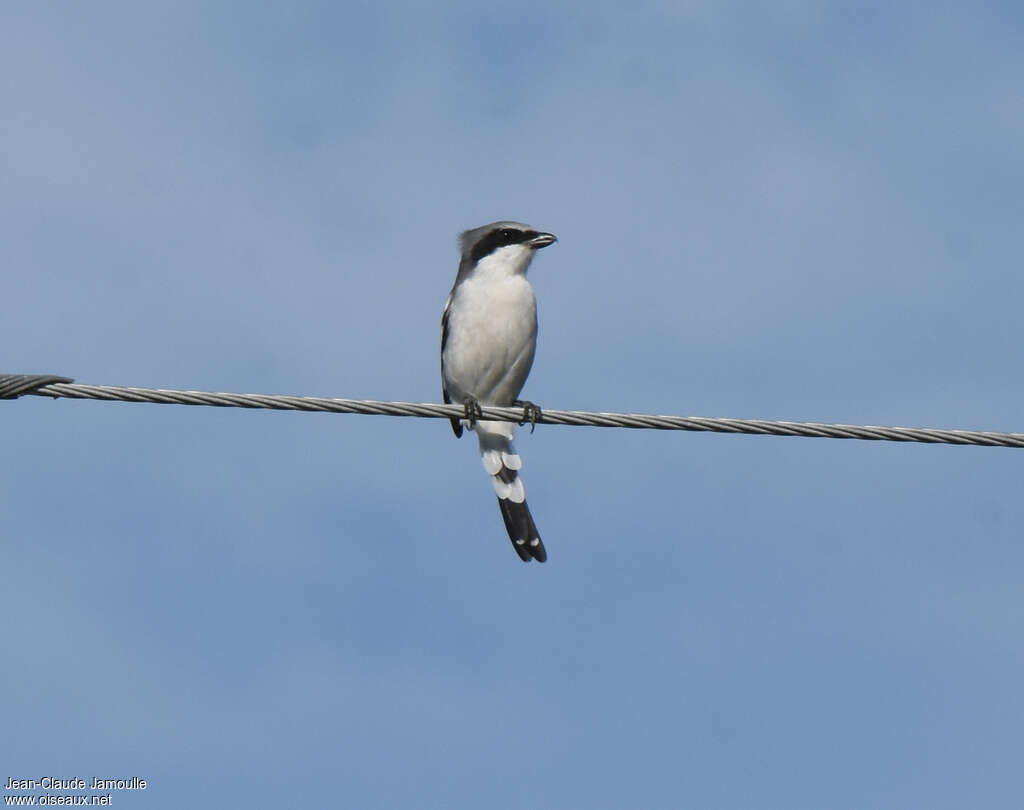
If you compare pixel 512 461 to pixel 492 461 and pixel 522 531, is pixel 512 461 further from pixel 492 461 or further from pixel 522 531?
pixel 522 531

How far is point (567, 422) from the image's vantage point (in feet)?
22.2

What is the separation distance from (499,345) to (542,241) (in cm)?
91

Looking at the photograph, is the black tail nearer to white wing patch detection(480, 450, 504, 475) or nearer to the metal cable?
white wing patch detection(480, 450, 504, 475)

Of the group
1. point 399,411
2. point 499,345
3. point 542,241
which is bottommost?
point 399,411

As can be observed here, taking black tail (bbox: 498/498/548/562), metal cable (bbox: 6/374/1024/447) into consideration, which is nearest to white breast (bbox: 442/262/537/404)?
black tail (bbox: 498/498/548/562)

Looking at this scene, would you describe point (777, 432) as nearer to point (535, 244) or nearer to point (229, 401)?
point (229, 401)

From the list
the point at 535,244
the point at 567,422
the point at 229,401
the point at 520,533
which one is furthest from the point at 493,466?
the point at 229,401

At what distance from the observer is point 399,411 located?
6531 mm

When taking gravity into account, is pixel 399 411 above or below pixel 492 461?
below

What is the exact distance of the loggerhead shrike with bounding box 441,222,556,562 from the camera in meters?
10.4

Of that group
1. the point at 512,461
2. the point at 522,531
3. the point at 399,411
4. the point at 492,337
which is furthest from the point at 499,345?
the point at 399,411

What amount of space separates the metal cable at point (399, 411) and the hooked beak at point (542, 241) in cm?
427

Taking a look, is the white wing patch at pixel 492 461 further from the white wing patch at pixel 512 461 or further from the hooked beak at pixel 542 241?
the hooked beak at pixel 542 241

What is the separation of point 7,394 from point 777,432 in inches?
134
